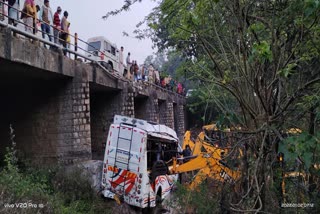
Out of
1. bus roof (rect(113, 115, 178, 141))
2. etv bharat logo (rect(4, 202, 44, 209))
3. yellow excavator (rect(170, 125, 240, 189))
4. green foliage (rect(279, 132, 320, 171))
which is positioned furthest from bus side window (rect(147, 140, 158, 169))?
green foliage (rect(279, 132, 320, 171))

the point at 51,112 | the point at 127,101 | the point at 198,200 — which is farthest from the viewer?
the point at 127,101

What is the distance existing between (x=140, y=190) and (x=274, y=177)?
521 centimetres

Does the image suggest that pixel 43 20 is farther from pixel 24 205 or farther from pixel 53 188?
pixel 24 205

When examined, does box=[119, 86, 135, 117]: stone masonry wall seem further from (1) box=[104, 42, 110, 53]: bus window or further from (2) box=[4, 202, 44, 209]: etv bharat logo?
(2) box=[4, 202, 44, 209]: etv bharat logo

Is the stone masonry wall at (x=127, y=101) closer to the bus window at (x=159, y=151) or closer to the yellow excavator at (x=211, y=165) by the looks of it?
the bus window at (x=159, y=151)

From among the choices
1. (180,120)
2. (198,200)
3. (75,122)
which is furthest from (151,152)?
(180,120)

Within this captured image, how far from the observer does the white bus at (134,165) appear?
8508mm

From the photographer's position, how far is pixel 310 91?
3322mm

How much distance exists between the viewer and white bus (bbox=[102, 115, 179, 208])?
8.51m

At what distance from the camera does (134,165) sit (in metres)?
8.57

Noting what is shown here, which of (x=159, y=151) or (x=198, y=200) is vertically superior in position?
(x=159, y=151)

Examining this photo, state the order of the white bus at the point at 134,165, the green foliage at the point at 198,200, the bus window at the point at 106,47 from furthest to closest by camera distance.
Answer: the bus window at the point at 106,47
the white bus at the point at 134,165
the green foliage at the point at 198,200

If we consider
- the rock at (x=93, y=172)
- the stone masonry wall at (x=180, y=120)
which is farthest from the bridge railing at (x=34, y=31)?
the stone masonry wall at (x=180, y=120)

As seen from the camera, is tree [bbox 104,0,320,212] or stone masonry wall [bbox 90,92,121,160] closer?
tree [bbox 104,0,320,212]
